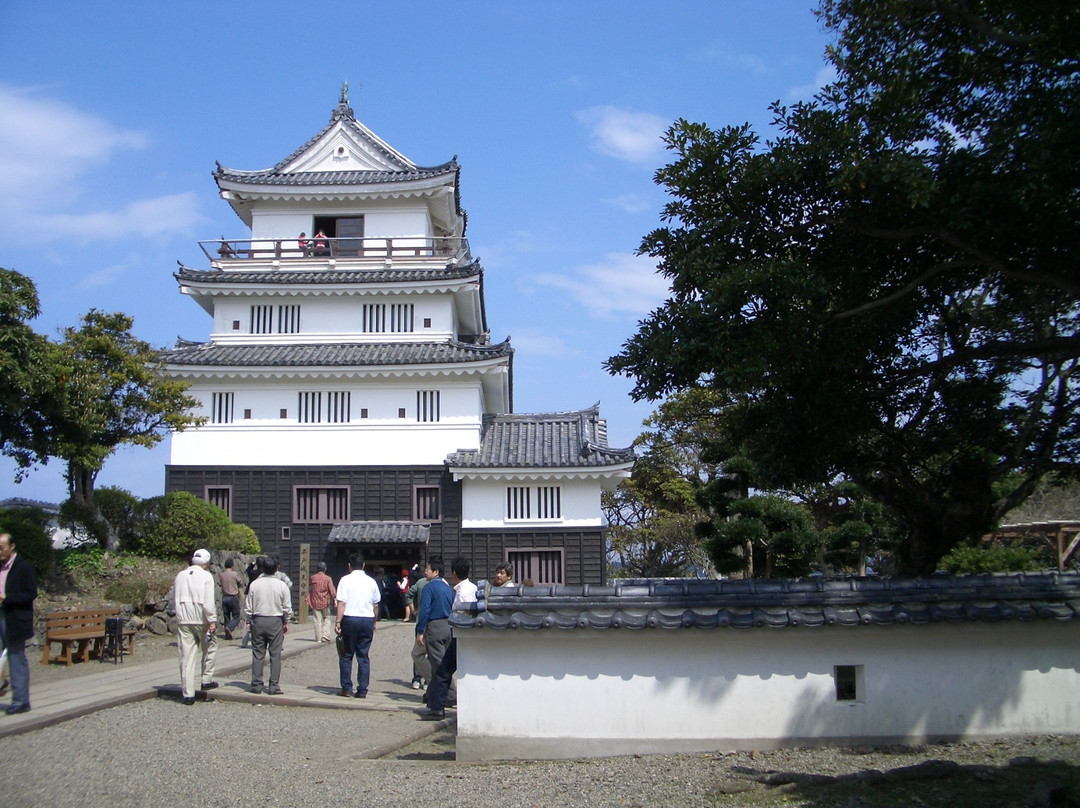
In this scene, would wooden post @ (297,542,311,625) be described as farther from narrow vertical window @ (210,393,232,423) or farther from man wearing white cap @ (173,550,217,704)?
man wearing white cap @ (173,550,217,704)

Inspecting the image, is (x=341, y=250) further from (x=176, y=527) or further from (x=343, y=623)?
(x=343, y=623)

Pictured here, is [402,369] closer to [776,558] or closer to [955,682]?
[776,558]

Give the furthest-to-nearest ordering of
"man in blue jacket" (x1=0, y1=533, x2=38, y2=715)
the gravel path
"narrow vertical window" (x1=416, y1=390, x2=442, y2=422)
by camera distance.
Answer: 1. "narrow vertical window" (x1=416, y1=390, x2=442, y2=422)
2. "man in blue jacket" (x1=0, y1=533, x2=38, y2=715)
3. the gravel path

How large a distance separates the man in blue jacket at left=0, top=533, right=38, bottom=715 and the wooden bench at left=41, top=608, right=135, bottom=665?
4609mm

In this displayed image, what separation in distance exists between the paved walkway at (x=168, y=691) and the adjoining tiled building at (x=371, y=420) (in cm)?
1169

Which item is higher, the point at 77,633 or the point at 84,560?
the point at 84,560

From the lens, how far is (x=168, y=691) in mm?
11125

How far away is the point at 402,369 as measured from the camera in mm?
28250

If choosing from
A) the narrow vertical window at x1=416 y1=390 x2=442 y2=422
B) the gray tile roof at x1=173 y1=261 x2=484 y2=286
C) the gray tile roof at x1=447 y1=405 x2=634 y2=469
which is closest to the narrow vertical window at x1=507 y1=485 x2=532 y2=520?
the gray tile roof at x1=447 y1=405 x2=634 y2=469

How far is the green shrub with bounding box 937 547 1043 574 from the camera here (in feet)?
57.4

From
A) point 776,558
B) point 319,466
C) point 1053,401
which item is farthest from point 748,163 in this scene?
point 319,466

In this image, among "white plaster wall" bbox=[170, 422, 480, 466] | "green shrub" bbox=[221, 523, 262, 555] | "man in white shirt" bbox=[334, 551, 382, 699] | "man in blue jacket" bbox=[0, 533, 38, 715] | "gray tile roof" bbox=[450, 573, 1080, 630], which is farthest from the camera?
"white plaster wall" bbox=[170, 422, 480, 466]

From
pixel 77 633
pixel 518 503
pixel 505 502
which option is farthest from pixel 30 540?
pixel 518 503

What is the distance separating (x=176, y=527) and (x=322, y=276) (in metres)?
10.2
